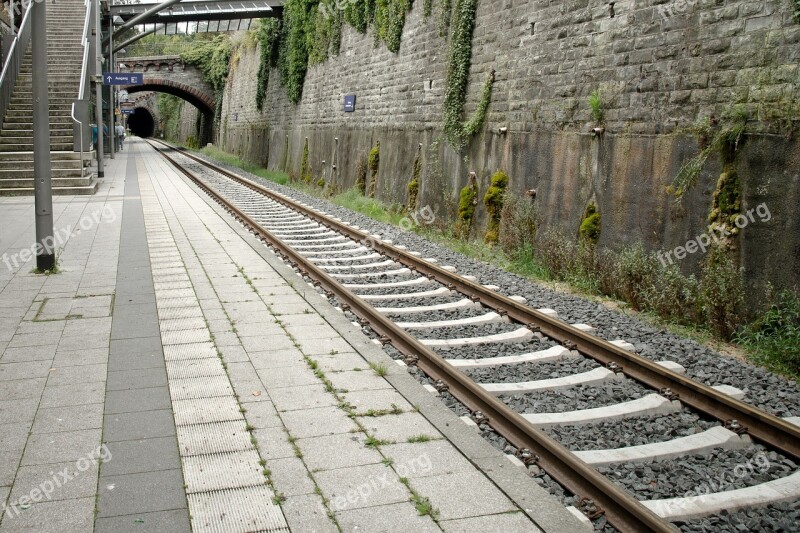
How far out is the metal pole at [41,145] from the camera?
8.62m

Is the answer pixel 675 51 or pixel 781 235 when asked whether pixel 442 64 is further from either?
pixel 781 235

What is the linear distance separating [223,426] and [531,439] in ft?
5.83

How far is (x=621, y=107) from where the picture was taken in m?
9.09

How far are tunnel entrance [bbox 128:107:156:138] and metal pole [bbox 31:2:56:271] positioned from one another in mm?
90466

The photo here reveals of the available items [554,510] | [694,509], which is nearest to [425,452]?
[554,510]

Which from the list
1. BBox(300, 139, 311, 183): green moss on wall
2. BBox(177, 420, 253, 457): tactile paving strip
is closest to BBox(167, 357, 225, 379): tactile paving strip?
BBox(177, 420, 253, 457): tactile paving strip

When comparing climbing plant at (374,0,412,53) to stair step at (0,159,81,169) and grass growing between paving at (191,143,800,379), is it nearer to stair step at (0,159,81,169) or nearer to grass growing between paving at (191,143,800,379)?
grass growing between paving at (191,143,800,379)

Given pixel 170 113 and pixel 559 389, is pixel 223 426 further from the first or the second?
pixel 170 113

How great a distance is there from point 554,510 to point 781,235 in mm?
4480

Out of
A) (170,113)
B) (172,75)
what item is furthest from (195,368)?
(170,113)

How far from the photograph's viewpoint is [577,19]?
10180 mm

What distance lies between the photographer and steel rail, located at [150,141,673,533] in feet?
11.1

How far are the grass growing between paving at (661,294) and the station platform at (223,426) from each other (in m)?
3.08

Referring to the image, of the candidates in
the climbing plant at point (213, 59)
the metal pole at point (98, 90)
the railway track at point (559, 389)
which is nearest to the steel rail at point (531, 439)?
the railway track at point (559, 389)
